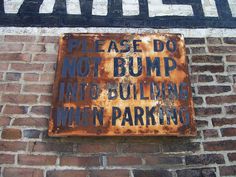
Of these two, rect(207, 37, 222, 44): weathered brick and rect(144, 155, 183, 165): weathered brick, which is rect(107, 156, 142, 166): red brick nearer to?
rect(144, 155, 183, 165): weathered brick

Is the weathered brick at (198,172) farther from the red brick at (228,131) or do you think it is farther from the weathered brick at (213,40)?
the weathered brick at (213,40)

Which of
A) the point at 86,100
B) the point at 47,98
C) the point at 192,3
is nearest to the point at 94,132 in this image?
the point at 86,100

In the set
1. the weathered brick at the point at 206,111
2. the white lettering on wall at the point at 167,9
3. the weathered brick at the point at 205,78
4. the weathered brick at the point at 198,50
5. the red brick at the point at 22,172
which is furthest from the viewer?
the white lettering on wall at the point at 167,9

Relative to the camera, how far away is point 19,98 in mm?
2062

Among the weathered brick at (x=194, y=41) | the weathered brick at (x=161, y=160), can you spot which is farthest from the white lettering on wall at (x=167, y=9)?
the weathered brick at (x=161, y=160)

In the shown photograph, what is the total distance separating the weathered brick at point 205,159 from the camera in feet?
6.26

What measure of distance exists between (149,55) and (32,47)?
0.73 meters

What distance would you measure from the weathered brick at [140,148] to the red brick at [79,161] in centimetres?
16

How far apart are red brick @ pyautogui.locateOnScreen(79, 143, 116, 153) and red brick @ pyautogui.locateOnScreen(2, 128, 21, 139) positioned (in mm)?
345

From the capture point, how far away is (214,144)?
6.43ft

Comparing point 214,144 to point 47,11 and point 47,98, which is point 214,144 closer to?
point 47,98

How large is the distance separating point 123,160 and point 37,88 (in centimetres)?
66

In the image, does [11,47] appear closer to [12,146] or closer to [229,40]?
[12,146]

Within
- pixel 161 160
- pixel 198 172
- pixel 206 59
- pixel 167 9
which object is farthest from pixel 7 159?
pixel 167 9
